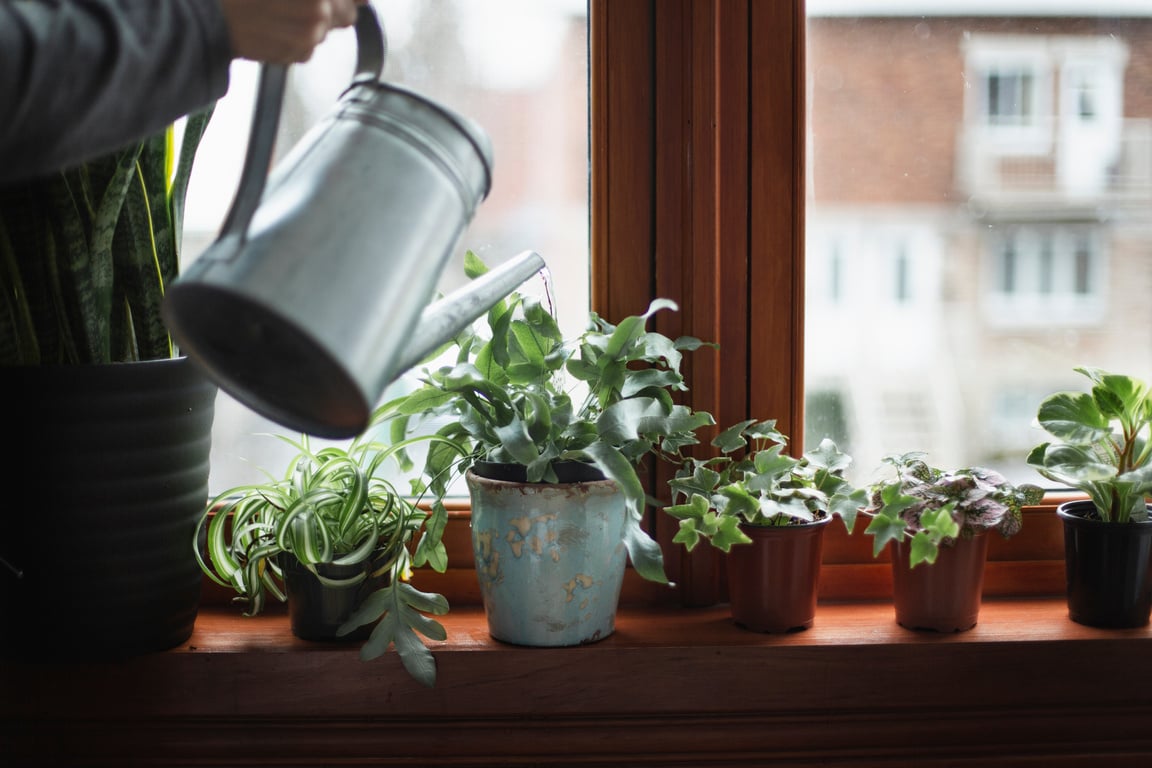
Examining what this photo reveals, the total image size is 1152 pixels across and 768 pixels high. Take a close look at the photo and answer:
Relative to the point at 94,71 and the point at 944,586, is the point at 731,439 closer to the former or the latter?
the point at 944,586

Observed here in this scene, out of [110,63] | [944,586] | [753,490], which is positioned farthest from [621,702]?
[110,63]

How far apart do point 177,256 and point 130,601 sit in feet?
1.08

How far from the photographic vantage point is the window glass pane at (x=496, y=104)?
1080 millimetres

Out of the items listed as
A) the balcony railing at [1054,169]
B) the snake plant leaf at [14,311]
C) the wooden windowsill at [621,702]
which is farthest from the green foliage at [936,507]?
the snake plant leaf at [14,311]

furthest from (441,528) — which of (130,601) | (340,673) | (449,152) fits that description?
(449,152)

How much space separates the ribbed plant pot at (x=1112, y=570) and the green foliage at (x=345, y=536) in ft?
2.24

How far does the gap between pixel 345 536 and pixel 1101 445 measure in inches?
32.2

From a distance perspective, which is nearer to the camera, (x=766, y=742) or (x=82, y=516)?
(x=82, y=516)

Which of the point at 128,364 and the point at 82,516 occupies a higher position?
the point at 128,364

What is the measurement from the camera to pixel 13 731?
3.08 feet

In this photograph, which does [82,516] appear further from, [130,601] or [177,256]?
[177,256]

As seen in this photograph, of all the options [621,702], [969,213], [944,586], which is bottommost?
[621,702]

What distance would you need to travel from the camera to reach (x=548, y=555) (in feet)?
2.99

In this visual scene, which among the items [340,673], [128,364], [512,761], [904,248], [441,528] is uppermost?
[904,248]
